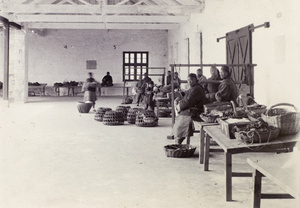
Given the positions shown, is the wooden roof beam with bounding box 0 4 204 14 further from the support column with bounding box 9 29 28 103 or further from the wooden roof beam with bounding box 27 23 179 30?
the wooden roof beam with bounding box 27 23 179 30

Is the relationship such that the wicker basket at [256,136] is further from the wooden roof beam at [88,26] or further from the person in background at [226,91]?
the wooden roof beam at [88,26]

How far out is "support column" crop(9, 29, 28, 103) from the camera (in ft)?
48.0

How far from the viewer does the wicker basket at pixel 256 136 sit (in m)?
3.23

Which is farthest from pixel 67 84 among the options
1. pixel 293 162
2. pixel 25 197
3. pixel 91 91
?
pixel 293 162

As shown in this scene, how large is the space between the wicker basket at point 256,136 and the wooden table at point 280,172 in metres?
0.43

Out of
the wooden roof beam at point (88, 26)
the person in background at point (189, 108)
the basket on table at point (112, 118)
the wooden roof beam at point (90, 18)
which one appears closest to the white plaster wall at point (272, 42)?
the person in background at point (189, 108)

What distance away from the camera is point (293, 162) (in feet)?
8.54

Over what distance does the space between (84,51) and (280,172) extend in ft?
60.3

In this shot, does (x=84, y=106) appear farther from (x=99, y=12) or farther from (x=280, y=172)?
(x=280, y=172)

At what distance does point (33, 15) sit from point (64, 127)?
21.5 feet

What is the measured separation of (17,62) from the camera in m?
14.7

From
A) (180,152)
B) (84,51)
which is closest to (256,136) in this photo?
(180,152)

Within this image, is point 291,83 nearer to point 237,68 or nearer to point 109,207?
point 237,68

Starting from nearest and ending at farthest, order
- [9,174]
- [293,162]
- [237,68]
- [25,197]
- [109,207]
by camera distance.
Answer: [293,162] → [109,207] → [25,197] → [9,174] → [237,68]
